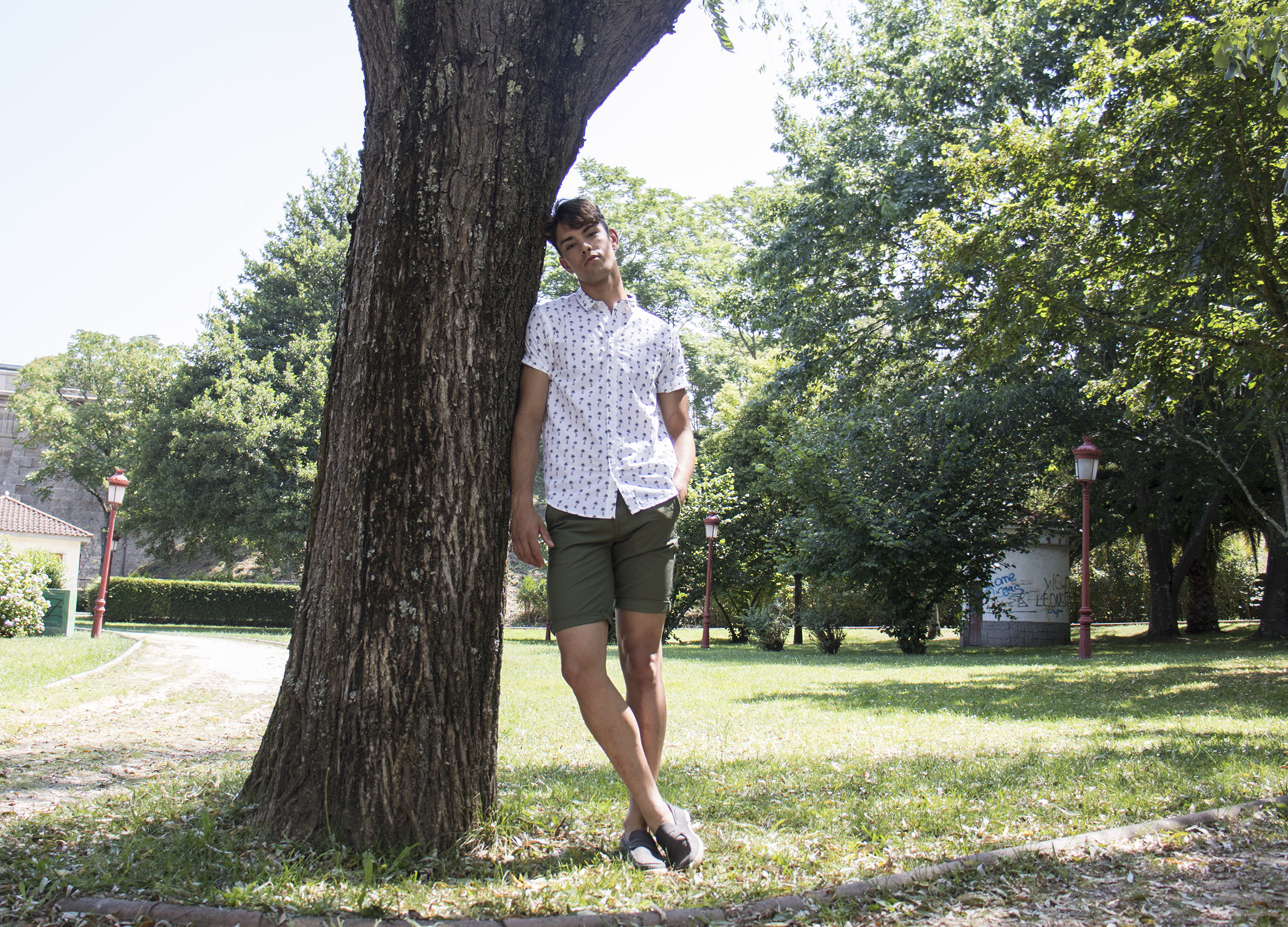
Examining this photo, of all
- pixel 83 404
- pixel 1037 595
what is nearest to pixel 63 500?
pixel 83 404

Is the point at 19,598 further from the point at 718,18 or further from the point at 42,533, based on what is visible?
the point at 718,18

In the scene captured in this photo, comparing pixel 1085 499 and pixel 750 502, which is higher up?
pixel 750 502

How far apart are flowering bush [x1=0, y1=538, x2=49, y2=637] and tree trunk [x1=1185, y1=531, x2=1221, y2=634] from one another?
25.5 meters

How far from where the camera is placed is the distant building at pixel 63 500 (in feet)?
149

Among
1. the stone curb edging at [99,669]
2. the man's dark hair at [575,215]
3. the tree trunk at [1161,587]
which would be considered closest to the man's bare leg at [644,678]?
the man's dark hair at [575,215]

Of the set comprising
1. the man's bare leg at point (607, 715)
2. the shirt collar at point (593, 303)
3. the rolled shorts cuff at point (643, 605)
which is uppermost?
the shirt collar at point (593, 303)

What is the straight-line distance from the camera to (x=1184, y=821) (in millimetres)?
3025

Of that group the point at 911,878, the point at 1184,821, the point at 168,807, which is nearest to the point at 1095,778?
the point at 1184,821

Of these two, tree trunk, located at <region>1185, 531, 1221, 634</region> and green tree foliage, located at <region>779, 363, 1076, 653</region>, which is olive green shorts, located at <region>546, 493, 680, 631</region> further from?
tree trunk, located at <region>1185, 531, 1221, 634</region>

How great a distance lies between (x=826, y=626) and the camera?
19.2 metres

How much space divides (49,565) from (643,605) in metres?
22.6

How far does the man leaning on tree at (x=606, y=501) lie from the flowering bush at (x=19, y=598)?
61.1ft

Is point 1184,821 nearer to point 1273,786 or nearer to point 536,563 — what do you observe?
point 1273,786

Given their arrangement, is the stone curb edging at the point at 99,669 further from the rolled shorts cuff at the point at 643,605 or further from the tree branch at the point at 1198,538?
the tree branch at the point at 1198,538
